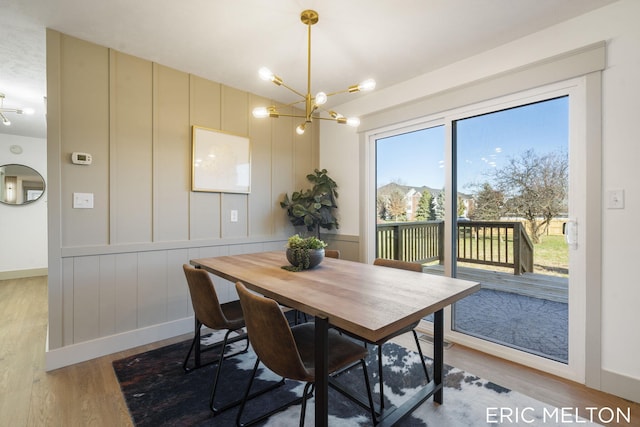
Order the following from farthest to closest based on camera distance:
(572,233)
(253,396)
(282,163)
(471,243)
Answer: (282,163) < (471,243) < (572,233) < (253,396)

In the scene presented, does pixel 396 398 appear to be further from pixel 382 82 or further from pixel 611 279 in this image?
pixel 382 82

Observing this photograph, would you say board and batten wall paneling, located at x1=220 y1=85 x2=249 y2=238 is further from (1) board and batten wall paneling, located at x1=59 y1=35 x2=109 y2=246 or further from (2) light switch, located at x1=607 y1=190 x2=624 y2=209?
(2) light switch, located at x1=607 y1=190 x2=624 y2=209

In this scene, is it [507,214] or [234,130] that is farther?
[234,130]

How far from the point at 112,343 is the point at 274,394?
61.4 inches

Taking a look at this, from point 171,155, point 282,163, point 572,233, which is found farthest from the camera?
point 282,163

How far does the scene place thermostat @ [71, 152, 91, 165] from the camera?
7.50 feet

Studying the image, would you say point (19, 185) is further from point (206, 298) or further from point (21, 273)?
point (206, 298)

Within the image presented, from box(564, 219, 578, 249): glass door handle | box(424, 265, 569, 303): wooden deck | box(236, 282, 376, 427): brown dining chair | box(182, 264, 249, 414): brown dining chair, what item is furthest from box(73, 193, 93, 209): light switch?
box(564, 219, 578, 249): glass door handle

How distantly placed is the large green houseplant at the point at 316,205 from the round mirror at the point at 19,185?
4.80 m

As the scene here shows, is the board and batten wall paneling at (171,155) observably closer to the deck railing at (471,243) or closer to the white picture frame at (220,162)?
the white picture frame at (220,162)

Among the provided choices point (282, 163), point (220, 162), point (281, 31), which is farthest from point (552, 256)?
point (220, 162)

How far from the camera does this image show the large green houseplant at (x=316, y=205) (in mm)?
3455

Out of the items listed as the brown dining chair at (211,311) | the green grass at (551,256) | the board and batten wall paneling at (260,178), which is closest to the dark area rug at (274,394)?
the brown dining chair at (211,311)

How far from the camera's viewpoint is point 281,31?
86.4 inches
